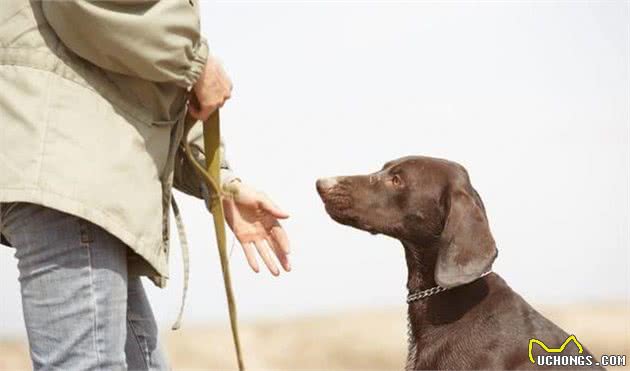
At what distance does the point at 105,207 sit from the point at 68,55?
0.41 meters

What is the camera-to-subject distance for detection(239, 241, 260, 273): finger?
2637 mm

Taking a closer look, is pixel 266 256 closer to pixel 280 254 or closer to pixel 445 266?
pixel 280 254

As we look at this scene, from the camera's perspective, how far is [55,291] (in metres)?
2.04

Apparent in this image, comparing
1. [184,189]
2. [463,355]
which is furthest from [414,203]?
[184,189]

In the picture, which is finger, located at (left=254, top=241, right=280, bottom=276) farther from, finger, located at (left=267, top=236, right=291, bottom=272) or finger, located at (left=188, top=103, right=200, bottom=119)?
finger, located at (left=188, top=103, right=200, bottom=119)

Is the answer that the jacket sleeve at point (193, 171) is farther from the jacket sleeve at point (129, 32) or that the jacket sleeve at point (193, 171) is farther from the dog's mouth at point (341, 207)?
the dog's mouth at point (341, 207)

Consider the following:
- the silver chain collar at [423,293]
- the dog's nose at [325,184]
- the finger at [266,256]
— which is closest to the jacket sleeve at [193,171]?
the finger at [266,256]

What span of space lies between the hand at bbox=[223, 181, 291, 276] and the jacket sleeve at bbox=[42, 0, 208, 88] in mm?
613

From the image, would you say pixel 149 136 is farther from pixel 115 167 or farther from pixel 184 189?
pixel 184 189

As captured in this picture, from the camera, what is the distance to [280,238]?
267 cm

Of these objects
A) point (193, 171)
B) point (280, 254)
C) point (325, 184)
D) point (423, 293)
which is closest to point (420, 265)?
point (423, 293)

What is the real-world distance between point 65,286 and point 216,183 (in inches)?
26.2

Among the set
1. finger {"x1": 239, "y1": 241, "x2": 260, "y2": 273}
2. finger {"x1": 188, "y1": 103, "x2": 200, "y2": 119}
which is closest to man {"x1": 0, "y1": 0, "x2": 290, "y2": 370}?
finger {"x1": 188, "y1": 103, "x2": 200, "y2": 119}

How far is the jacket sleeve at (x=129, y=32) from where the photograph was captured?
205cm
